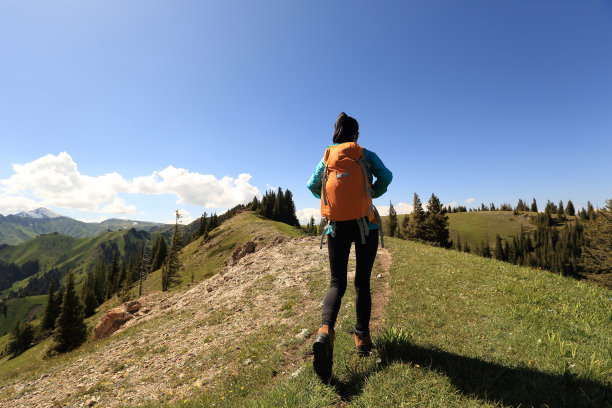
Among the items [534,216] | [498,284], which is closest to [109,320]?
[498,284]

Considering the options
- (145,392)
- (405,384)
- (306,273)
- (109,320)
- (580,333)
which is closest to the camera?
(405,384)

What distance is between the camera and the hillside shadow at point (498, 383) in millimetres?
3340

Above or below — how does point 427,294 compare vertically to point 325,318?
below

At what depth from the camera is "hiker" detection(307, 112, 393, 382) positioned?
13.5 ft

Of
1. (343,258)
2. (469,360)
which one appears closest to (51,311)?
(343,258)

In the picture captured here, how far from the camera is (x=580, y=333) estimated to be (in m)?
5.11

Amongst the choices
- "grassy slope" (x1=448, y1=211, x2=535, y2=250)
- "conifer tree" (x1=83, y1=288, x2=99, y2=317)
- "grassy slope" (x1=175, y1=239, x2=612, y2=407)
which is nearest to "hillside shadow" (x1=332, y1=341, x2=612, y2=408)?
"grassy slope" (x1=175, y1=239, x2=612, y2=407)

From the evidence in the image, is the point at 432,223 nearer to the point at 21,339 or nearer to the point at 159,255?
the point at 159,255

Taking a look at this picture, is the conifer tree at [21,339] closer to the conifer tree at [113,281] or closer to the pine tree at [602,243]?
the conifer tree at [113,281]

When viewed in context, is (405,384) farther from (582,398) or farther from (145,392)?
(145,392)

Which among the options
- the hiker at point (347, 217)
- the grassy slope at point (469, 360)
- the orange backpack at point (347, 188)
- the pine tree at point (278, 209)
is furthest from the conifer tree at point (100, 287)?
the orange backpack at point (347, 188)

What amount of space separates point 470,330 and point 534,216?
240 metres

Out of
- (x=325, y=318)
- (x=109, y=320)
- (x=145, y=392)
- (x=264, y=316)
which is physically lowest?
(x=109, y=320)

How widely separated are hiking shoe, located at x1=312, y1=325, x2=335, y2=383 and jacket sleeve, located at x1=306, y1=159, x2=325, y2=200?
2434mm
